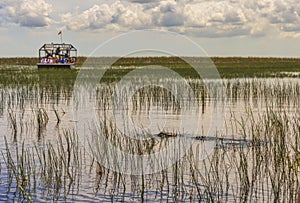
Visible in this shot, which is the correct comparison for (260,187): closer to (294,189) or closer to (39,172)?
(294,189)

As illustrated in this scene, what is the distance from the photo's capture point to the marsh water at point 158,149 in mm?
5766

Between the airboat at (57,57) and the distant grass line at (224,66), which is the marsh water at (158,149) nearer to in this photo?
the distant grass line at (224,66)

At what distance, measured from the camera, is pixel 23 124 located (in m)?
10.8

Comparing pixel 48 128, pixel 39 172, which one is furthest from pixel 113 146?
pixel 48 128

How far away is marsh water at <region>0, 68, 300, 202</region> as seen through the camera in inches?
227

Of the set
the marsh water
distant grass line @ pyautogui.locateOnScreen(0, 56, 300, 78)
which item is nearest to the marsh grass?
distant grass line @ pyautogui.locateOnScreen(0, 56, 300, 78)

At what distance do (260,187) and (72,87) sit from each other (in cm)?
1471

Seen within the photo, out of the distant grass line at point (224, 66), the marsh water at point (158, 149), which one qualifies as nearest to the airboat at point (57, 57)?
the distant grass line at point (224, 66)

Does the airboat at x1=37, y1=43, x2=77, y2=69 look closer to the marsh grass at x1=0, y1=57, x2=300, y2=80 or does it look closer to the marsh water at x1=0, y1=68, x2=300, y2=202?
the marsh grass at x1=0, y1=57, x2=300, y2=80

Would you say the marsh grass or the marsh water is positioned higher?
the marsh grass

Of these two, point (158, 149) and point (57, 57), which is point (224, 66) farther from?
point (158, 149)

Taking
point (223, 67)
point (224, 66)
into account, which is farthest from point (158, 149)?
point (224, 66)

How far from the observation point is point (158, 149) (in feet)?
26.1

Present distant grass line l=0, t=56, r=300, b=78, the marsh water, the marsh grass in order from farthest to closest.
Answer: distant grass line l=0, t=56, r=300, b=78 → the marsh grass → the marsh water
